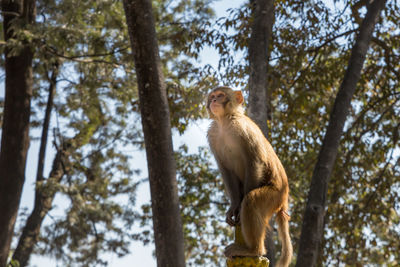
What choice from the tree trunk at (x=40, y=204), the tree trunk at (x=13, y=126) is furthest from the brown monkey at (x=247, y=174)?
the tree trunk at (x=40, y=204)

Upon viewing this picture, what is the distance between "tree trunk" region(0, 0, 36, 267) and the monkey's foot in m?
6.20

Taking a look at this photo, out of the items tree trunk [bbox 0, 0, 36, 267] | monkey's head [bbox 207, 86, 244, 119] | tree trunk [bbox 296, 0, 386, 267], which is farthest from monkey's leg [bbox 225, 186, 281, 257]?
tree trunk [bbox 0, 0, 36, 267]

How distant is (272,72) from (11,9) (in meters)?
5.12

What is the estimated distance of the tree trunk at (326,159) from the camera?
6227mm

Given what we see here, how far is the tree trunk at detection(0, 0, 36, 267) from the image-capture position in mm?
8922

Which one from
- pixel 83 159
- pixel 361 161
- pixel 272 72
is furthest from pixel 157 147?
pixel 83 159

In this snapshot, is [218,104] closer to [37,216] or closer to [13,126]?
[13,126]

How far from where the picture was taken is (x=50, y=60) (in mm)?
10148

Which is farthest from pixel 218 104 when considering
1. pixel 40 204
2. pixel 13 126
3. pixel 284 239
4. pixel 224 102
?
pixel 40 204

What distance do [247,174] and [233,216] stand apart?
347 mm

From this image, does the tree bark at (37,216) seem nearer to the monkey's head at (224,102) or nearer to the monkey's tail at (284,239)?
the monkey's head at (224,102)

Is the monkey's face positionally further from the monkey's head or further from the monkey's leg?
the monkey's leg

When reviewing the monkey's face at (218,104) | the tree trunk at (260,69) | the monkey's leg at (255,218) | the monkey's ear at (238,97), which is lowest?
the monkey's leg at (255,218)

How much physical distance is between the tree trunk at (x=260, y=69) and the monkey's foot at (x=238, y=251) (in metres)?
1.93
